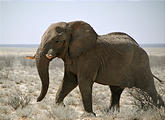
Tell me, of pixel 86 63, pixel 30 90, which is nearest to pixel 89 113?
pixel 86 63

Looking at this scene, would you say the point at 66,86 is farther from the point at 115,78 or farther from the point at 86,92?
the point at 115,78

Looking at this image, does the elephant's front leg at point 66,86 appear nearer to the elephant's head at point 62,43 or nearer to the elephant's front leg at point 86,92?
the elephant's head at point 62,43

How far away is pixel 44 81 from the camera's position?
7004mm

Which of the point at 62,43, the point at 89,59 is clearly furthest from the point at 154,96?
the point at 62,43

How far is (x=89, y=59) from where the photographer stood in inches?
280

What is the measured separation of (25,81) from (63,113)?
31.7ft

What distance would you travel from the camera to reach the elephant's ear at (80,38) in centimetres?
714

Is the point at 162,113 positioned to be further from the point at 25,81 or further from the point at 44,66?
the point at 25,81

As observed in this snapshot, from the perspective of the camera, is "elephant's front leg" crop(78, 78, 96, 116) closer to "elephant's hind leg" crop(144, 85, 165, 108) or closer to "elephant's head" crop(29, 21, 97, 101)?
"elephant's head" crop(29, 21, 97, 101)

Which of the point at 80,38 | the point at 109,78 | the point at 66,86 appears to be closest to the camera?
the point at 80,38

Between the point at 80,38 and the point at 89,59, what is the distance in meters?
0.65

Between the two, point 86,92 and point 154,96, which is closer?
point 86,92

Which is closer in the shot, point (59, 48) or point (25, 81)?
point (59, 48)

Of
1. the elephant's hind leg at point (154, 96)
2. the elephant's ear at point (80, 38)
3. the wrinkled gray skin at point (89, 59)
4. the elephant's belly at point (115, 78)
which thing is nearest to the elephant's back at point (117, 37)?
the wrinkled gray skin at point (89, 59)
